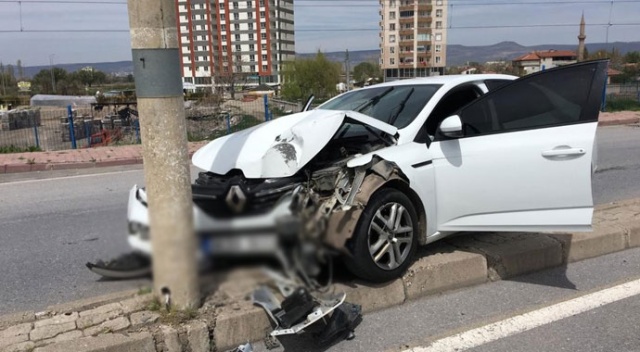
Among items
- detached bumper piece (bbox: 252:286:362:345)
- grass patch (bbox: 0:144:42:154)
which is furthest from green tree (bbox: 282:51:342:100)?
detached bumper piece (bbox: 252:286:362:345)

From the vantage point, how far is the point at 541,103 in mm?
4203

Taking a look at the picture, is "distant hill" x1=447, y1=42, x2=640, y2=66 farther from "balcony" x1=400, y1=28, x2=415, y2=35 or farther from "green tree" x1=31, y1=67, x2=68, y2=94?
"green tree" x1=31, y1=67, x2=68, y2=94

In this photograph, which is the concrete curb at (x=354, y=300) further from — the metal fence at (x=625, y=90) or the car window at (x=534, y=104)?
the metal fence at (x=625, y=90)

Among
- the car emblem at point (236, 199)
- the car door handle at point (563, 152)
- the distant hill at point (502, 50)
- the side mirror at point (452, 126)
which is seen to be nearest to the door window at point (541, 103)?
the car door handle at point (563, 152)

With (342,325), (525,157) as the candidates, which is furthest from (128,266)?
(525,157)

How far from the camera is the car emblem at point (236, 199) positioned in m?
0.74

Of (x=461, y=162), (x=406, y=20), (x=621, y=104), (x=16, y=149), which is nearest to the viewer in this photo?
(x=461, y=162)

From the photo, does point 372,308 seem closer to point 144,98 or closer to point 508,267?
point 508,267

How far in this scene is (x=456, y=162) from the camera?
4.17 m

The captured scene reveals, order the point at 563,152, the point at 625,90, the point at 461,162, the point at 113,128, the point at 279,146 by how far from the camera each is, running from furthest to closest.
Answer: the point at 625,90 → the point at 113,128 → the point at 461,162 → the point at 563,152 → the point at 279,146

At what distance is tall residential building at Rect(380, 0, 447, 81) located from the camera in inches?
4291

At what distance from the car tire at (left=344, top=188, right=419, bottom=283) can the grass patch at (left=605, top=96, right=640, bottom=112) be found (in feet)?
74.3

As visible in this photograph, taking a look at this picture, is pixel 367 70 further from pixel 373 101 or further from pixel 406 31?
pixel 373 101

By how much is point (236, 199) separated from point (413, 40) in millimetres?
114462
